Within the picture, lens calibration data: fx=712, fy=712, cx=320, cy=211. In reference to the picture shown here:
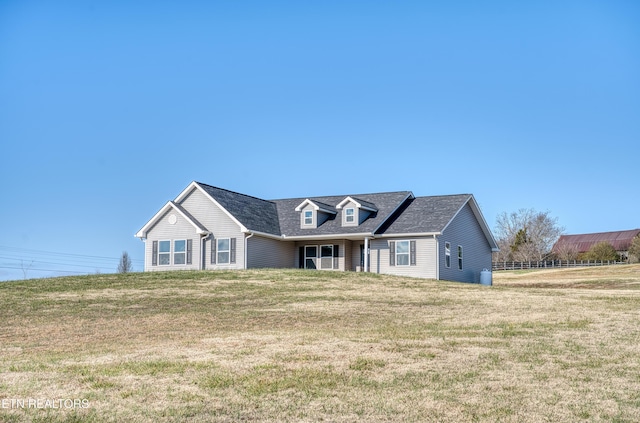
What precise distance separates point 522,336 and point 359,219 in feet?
78.3

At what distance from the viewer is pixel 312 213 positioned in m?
40.4

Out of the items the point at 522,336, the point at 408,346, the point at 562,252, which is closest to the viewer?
the point at 408,346

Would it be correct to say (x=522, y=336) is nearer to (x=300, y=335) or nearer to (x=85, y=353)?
(x=300, y=335)

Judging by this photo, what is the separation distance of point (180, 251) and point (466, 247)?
1621cm

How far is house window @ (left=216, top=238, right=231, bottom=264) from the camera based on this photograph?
3794cm

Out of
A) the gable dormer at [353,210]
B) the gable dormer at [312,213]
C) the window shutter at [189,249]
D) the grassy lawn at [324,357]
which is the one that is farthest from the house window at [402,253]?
the grassy lawn at [324,357]

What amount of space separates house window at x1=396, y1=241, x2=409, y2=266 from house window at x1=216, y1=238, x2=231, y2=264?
900cm

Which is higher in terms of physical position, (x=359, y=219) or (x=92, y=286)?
(x=359, y=219)

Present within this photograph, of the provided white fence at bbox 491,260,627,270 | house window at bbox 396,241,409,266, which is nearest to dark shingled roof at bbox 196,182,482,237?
house window at bbox 396,241,409,266

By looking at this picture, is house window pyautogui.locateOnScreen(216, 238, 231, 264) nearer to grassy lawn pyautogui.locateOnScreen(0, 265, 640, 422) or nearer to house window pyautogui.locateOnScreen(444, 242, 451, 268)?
house window pyautogui.locateOnScreen(444, 242, 451, 268)

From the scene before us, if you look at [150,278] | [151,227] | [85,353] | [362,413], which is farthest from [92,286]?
[362,413]

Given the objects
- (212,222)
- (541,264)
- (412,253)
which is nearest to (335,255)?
(412,253)

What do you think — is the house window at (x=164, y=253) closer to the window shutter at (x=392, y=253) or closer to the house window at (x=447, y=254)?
the window shutter at (x=392, y=253)

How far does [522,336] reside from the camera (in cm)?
1555
